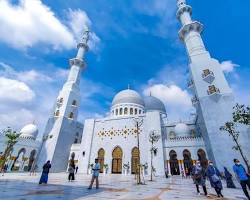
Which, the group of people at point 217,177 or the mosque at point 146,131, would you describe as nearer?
the group of people at point 217,177

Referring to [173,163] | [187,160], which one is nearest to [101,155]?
[173,163]

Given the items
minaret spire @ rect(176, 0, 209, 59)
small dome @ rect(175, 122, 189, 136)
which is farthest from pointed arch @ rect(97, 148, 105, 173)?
minaret spire @ rect(176, 0, 209, 59)

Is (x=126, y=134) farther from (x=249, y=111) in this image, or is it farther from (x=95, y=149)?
(x=249, y=111)

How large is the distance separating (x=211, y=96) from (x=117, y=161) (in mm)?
17122

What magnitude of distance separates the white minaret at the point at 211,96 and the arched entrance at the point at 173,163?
15.9 ft

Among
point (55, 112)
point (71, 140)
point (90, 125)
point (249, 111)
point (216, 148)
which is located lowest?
point (216, 148)

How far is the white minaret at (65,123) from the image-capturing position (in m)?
29.5

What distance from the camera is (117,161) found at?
2762cm

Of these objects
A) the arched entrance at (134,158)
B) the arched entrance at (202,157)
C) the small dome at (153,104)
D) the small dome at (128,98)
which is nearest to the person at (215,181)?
the arched entrance at (202,157)

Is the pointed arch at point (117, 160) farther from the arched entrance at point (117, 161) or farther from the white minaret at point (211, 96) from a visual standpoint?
the white minaret at point (211, 96)

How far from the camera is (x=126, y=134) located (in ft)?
94.3

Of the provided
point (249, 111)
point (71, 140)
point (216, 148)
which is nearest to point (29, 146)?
point (71, 140)

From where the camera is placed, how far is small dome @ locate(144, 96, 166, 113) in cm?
3926

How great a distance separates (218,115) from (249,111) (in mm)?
7009
